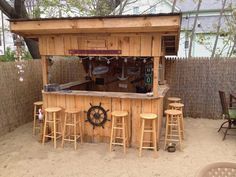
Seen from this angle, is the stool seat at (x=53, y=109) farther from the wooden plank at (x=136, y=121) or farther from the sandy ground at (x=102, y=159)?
the wooden plank at (x=136, y=121)

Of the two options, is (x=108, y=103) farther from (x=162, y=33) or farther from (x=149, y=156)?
(x=162, y=33)

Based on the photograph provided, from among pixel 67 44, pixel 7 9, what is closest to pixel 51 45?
pixel 67 44

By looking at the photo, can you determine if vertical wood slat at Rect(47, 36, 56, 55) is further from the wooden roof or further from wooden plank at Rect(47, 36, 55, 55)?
the wooden roof

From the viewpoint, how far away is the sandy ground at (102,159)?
3.62 m

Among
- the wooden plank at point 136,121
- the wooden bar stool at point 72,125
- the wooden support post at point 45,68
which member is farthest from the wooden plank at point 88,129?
the wooden support post at point 45,68

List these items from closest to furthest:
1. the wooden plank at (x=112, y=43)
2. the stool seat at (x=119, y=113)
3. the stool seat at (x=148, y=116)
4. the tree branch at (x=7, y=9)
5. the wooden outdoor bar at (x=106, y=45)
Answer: the wooden outdoor bar at (x=106, y=45)
the stool seat at (x=148, y=116)
the stool seat at (x=119, y=113)
the wooden plank at (x=112, y=43)
the tree branch at (x=7, y=9)

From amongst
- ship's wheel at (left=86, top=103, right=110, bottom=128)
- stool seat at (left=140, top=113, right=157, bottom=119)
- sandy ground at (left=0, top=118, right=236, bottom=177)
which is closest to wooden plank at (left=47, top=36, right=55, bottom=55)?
ship's wheel at (left=86, top=103, right=110, bottom=128)

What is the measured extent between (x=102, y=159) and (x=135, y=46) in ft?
6.88

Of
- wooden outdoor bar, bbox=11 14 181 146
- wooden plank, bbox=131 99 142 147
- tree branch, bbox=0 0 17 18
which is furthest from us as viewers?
tree branch, bbox=0 0 17 18

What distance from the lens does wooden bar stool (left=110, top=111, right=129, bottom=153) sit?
4305mm

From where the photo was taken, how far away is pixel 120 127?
4.59 metres

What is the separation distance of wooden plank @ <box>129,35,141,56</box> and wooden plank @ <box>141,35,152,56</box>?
6 cm

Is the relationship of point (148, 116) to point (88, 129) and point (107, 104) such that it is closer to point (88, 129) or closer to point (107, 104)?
point (107, 104)

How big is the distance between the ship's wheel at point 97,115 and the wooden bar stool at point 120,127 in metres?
0.27
